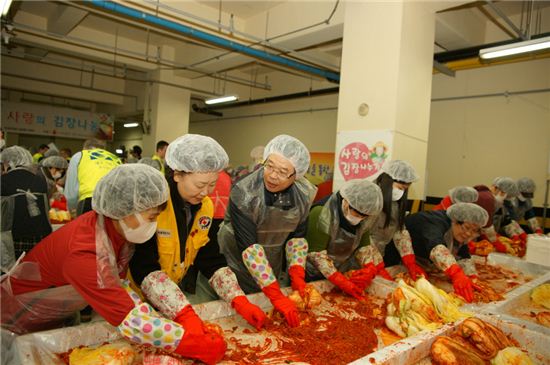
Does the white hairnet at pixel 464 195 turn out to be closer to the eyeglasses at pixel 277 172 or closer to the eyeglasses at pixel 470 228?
the eyeglasses at pixel 470 228

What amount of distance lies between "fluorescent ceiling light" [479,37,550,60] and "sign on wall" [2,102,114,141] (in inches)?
445

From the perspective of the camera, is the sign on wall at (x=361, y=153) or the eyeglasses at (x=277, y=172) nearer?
A: the eyeglasses at (x=277, y=172)

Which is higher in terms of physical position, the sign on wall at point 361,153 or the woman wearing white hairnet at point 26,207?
the sign on wall at point 361,153

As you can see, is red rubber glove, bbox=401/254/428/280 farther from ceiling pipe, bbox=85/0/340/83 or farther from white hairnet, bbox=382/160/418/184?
ceiling pipe, bbox=85/0/340/83

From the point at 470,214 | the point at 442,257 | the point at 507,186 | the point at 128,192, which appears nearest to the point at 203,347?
the point at 128,192

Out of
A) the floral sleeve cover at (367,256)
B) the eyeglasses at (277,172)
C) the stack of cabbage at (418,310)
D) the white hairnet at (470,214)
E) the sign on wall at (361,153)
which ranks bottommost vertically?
the stack of cabbage at (418,310)

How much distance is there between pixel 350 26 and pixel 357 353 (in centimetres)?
418

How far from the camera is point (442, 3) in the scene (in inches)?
183

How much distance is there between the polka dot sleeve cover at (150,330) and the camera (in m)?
1.37

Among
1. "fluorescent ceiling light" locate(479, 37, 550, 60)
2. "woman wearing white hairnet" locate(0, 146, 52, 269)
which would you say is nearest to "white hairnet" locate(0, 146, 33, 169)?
"woman wearing white hairnet" locate(0, 146, 52, 269)

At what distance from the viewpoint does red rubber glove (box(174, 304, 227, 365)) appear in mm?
1435

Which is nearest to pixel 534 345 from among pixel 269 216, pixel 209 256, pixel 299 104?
pixel 269 216

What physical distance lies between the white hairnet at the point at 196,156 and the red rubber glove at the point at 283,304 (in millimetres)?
691

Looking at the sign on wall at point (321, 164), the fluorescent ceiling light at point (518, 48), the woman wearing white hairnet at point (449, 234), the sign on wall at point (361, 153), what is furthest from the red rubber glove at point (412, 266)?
the sign on wall at point (321, 164)
